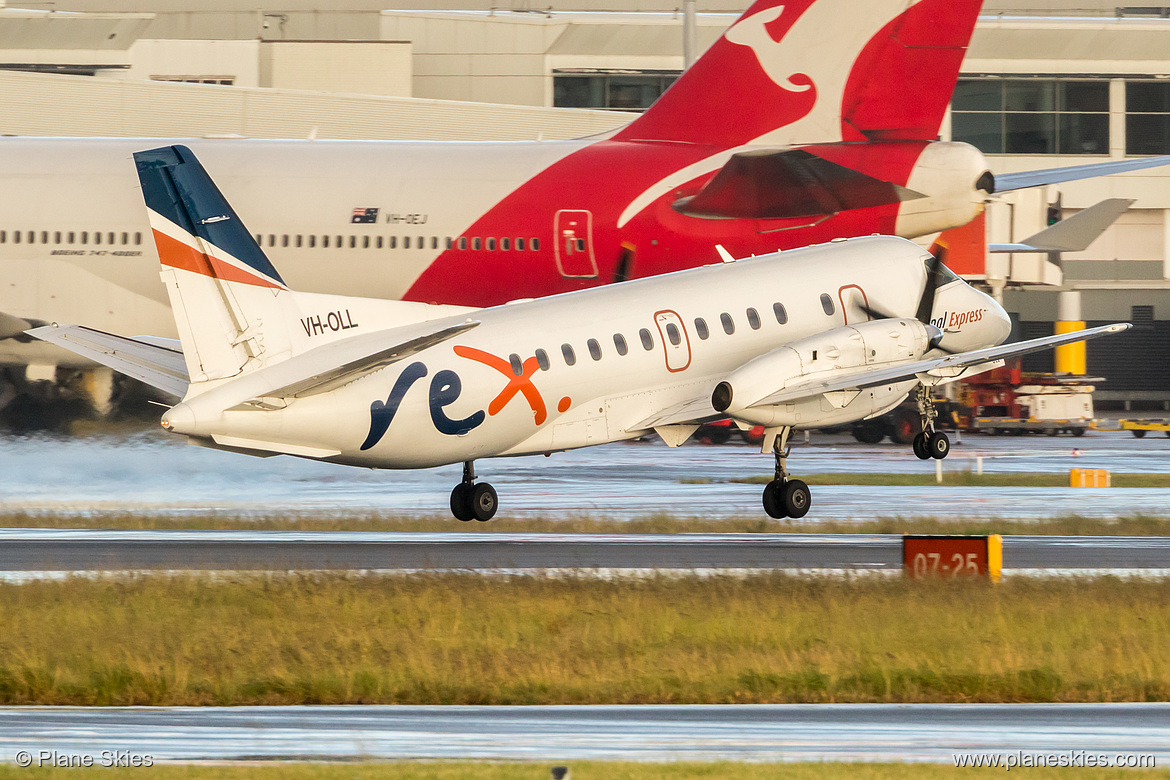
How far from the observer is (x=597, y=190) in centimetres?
3378

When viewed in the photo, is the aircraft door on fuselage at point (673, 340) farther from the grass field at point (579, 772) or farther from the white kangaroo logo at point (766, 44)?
the grass field at point (579, 772)

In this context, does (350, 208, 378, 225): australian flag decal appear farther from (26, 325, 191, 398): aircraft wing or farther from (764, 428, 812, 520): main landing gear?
(764, 428, 812, 520): main landing gear

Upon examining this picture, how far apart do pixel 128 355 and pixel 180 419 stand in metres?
4.20

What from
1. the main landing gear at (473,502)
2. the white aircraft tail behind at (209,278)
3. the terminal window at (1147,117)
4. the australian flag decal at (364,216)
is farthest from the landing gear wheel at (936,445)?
the terminal window at (1147,117)

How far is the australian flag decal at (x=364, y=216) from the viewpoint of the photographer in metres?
34.3

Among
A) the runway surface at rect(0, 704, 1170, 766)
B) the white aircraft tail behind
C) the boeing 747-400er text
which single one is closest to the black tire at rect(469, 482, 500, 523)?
the white aircraft tail behind

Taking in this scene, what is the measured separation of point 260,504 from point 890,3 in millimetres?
18063

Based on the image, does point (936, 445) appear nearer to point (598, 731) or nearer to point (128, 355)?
point (128, 355)

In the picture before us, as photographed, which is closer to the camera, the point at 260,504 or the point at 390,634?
the point at 390,634

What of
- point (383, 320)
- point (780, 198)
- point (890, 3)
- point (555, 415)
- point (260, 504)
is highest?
point (890, 3)

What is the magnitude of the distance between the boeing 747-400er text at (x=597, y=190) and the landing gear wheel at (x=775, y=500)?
9492 mm

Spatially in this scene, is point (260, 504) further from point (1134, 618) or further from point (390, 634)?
point (1134, 618)

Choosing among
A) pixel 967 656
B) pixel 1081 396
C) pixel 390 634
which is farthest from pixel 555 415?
pixel 1081 396

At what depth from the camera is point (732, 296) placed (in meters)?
26.0
